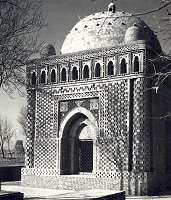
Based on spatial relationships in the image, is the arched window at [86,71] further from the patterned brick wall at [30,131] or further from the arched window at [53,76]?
the patterned brick wall at [30,131]

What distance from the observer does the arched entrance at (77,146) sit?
17188 mm

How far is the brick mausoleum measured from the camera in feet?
50.5

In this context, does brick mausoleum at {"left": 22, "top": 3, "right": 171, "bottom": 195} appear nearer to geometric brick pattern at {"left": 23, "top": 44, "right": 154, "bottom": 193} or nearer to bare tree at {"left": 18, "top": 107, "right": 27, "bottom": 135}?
geometric brick pattern at {"left": 23, "top": 44, "right": 154, "bottom": 193}

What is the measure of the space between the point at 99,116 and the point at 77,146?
7.27 ft

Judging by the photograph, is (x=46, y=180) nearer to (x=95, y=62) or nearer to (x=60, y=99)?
(x=60, y=99)

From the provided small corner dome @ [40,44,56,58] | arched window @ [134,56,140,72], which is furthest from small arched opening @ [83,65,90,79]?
small corner dome @ [40,44,56,58]

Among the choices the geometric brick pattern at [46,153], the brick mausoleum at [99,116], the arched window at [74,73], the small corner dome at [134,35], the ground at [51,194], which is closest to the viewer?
the ground at [51,194]

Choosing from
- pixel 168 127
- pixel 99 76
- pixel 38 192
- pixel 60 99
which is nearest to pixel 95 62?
pixel 99 76

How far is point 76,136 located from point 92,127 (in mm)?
1282

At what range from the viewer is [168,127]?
18672 millimetres

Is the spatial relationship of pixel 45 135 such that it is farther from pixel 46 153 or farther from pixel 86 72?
pixel 86 72

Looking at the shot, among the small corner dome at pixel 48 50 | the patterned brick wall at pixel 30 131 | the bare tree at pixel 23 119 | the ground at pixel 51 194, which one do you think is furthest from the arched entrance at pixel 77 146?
Answer: the bare tree at pixel 23 119

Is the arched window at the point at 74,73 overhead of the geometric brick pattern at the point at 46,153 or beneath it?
overhead

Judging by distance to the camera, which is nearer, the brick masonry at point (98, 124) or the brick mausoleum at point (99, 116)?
the brick masonry at point (98, 124)
